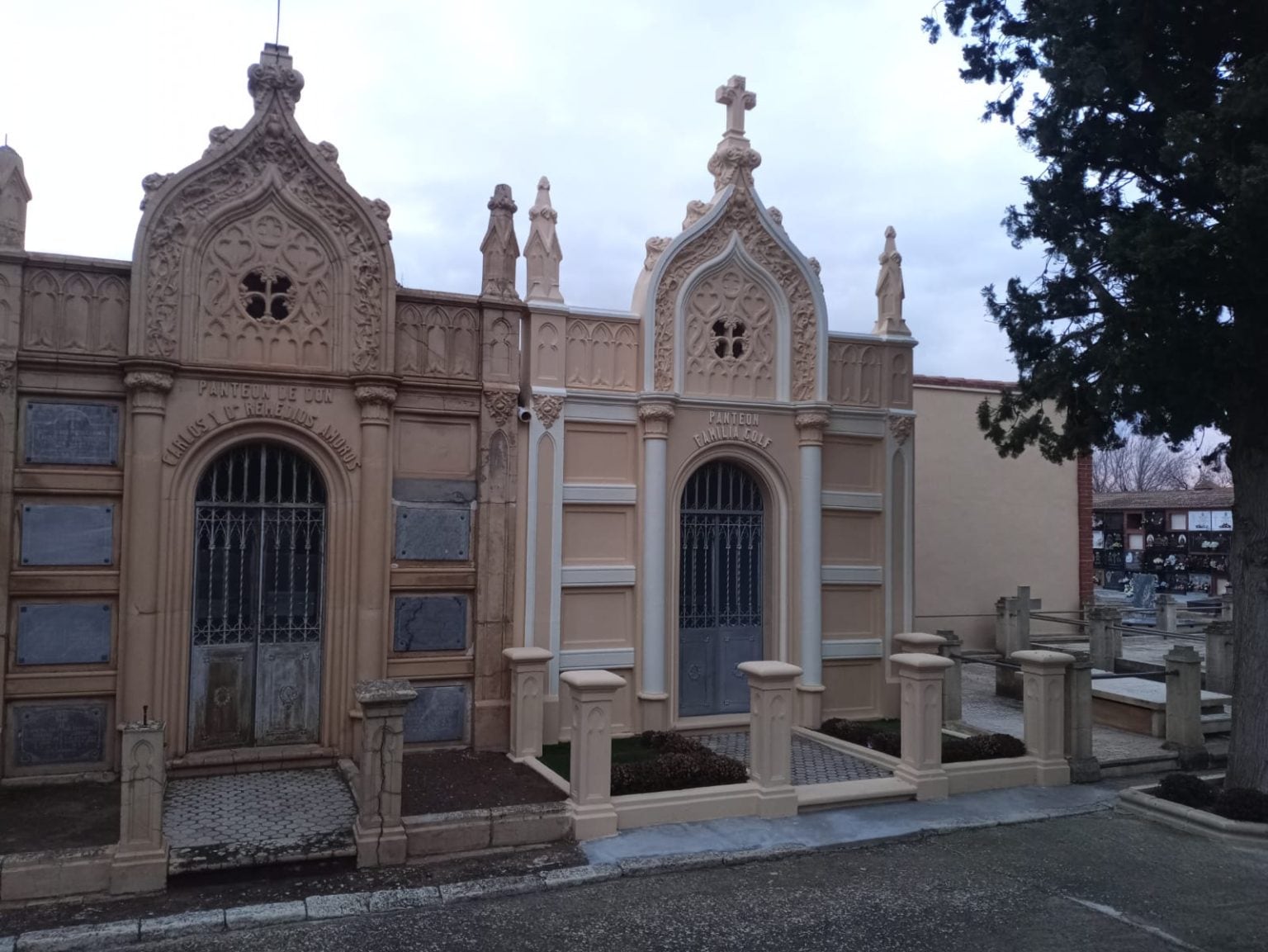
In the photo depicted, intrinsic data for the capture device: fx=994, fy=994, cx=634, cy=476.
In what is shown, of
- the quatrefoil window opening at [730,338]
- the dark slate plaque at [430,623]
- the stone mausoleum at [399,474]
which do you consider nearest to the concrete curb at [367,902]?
the stone mausoleum at [399,474]

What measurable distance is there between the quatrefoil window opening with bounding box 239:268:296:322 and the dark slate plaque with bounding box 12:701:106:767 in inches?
165

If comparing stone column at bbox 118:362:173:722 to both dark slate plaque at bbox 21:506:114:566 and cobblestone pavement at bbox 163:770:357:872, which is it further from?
cobblestone pavement at bbox 163:770:357:872

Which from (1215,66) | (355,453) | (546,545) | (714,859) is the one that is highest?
(1215,66)

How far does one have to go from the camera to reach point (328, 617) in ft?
34.1

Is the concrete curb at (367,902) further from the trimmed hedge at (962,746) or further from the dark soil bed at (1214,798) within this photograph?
the dark soil bed at (1214,798)

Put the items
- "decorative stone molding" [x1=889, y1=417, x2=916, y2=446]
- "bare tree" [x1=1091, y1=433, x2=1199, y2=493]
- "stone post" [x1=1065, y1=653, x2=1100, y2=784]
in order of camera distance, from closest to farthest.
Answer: "stone post" [x1=1065, y1=653, x2=1100, y2=784] < "decorative stone molding" [x1=889, y1=417, x2=916, y2=446] < "bare tree" [x1=1091, y1=433, x2=1199, y2=493]

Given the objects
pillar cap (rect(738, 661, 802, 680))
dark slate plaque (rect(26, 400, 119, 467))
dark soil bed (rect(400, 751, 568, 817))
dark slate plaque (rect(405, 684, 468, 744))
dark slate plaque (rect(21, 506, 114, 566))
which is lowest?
dark soil bed (rect(400, 751, 568, 817))

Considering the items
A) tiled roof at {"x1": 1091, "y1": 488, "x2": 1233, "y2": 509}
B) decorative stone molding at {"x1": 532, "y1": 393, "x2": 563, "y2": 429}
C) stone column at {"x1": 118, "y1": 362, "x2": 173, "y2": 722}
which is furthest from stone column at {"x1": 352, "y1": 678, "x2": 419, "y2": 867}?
tiled roof at {"x1": 1091, "y1": 488, "x2": 1233, "y2": 509}

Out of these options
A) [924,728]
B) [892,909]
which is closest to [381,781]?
[892,909]

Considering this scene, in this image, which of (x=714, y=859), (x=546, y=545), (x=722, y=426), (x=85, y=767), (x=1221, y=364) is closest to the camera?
(x=714, y=859)

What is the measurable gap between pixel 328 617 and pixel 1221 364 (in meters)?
8.92

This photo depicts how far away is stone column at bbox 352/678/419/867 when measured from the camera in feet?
24.8

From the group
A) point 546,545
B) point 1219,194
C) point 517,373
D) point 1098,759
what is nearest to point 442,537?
point 546,545

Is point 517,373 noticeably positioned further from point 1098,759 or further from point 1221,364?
point 1098,759
